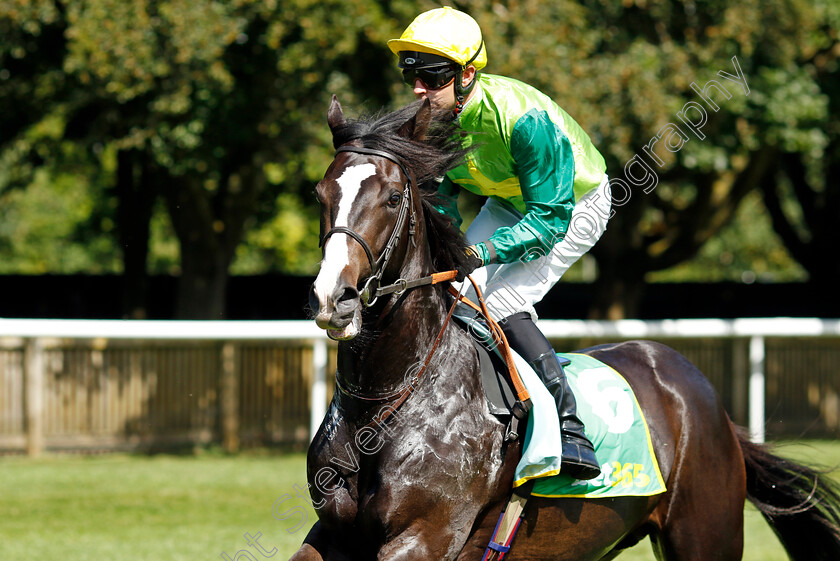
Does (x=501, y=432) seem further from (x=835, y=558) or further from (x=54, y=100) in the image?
(x=54, y=100)

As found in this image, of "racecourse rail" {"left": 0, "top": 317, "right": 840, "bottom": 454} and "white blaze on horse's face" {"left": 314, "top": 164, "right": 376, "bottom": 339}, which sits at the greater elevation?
"white blaze on horse's face" {"left": 314, "top": 164, "right": 376, "bottom": 339}

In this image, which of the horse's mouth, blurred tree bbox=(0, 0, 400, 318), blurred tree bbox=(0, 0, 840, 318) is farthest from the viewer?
blurred tree bbox=(0, 0, 840, 318)

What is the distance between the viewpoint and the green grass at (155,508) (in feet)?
20.9

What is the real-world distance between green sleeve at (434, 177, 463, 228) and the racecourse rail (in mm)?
5652

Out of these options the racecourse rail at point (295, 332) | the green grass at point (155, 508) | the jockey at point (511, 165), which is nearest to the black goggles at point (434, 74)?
the jockey at point (511, 165)

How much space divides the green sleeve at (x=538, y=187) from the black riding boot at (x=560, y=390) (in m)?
0.29

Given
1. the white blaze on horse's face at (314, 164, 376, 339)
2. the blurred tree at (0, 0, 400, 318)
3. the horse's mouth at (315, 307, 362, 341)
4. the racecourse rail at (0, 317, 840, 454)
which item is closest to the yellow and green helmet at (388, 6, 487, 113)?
the white blaze on horse's face at (314, 164, 376, 339)

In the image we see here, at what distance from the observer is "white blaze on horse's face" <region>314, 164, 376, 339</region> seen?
8.32 ft

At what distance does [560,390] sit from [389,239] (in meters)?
0.94

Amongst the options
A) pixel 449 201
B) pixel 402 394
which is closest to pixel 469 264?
pixel 449 201

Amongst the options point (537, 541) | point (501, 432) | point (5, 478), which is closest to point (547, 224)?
point (501, 432)

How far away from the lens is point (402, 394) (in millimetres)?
2980

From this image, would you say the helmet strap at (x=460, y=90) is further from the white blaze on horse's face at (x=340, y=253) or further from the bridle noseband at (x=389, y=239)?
the white blaze on horse's face at (x=340, y=253)

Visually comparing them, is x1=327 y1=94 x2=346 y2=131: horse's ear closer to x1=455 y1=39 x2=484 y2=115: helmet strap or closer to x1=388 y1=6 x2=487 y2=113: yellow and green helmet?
x1=388 y1=6 x2=487 y2=113: yellow and green helmet
